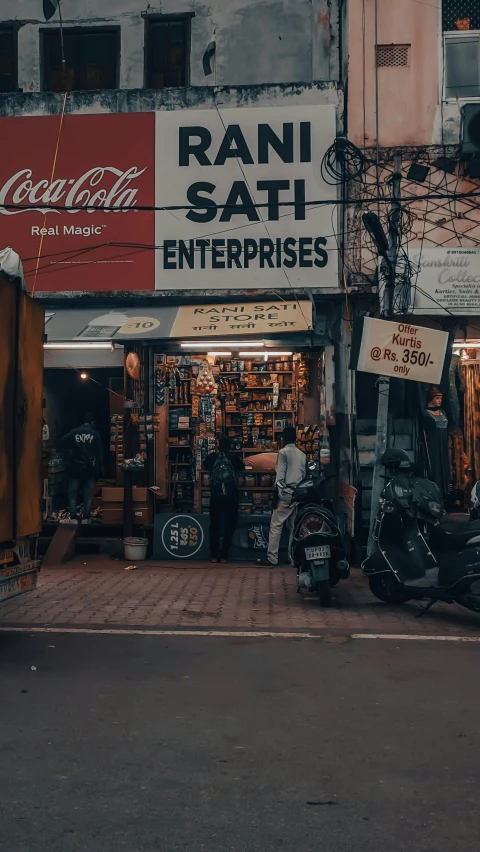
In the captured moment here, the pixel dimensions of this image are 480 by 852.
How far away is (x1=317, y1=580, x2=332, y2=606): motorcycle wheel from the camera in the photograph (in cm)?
958

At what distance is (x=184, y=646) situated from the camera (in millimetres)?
7738

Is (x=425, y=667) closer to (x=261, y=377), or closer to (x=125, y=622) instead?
(x=125, y=622)

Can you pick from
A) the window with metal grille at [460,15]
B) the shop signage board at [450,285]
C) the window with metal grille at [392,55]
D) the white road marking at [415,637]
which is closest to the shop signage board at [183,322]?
the shop signage board at [450,285]

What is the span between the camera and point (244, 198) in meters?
13.9

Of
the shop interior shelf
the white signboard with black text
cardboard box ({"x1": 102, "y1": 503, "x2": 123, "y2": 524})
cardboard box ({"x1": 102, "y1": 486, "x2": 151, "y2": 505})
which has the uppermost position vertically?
the white signboard with black text

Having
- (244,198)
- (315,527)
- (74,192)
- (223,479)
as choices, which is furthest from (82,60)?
(315,527)

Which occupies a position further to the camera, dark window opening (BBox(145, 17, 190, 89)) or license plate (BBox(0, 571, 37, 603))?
dark window opening (BBox(145, 17, 190, 89))

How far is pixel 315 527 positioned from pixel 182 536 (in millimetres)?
4091

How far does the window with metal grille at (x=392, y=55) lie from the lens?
13.6 meters

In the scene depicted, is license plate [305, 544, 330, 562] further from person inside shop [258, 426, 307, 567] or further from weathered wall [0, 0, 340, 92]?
weathered wall [0, 0, 340, 92]

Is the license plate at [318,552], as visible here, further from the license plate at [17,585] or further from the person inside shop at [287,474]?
the license plate at [17,585]

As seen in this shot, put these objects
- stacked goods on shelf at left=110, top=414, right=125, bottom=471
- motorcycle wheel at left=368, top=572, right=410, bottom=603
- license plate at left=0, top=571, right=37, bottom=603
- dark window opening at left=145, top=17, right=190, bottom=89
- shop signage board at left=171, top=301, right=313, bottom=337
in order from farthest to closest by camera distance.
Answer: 1. dark window opening at left=145, top=17, right=190, bottom=89
2. stacked goods on shelf at left=110, top=414, right=125, bottom=471
3. shop signage board at left=171, top=301, right=313, bottom=337
4. motorcycle wheel at left=368, top=572, right=410, bottom=603
5. license plate at left=0, top=571, right=37, bottom=603

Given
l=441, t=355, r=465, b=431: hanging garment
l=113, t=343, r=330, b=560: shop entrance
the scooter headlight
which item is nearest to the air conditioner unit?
l=441, t=355, r=465, b=431: hanging garment

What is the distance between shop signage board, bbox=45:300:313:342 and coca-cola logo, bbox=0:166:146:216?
5.84ft
